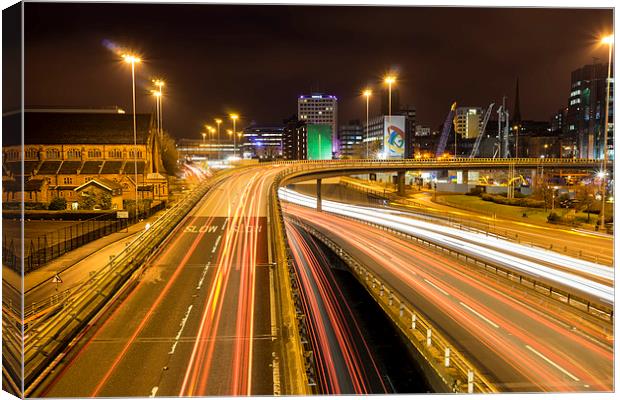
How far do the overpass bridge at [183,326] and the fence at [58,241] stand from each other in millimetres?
2375

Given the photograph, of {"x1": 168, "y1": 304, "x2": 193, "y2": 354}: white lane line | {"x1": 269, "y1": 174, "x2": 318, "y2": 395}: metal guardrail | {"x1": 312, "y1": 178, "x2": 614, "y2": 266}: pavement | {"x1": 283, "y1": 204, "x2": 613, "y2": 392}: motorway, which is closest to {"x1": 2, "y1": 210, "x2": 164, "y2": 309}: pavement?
{"x1": 168, "y1": 304, "x2": 193, "y2": 354}: white lane line

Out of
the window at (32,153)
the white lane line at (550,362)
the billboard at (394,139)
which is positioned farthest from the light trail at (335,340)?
the billboard at (394,139)

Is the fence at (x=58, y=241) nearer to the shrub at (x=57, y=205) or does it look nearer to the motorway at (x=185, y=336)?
the motorway at (x=185, y=336)

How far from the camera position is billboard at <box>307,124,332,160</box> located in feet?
255

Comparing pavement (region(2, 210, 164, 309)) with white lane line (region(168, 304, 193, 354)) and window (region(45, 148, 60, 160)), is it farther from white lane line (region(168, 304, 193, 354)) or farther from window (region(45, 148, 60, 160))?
window (region(45, 148, 60, 160))

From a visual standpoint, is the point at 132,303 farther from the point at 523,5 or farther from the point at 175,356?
the point at 523,5

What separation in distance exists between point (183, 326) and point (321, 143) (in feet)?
216

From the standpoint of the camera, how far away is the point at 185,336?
13742 mm

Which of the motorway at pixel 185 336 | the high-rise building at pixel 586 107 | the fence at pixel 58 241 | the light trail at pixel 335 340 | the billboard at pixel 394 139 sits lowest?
the light trail at pixel 335 340

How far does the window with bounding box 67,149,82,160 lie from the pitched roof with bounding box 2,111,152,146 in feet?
3.33

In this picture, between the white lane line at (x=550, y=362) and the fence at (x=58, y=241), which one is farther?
the white lane line at (x=550, y=362)

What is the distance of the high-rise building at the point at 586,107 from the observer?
152250mm

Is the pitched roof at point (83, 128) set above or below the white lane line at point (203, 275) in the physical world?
above

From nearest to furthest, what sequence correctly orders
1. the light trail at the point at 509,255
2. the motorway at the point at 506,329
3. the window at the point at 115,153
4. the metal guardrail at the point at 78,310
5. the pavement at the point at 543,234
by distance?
the metal guardrail at the point at 78,310, the motorway at the point at 506,329, the light trail at the point at 509,255, the pavement at the point at 543,234, the window at the point at 115,153
